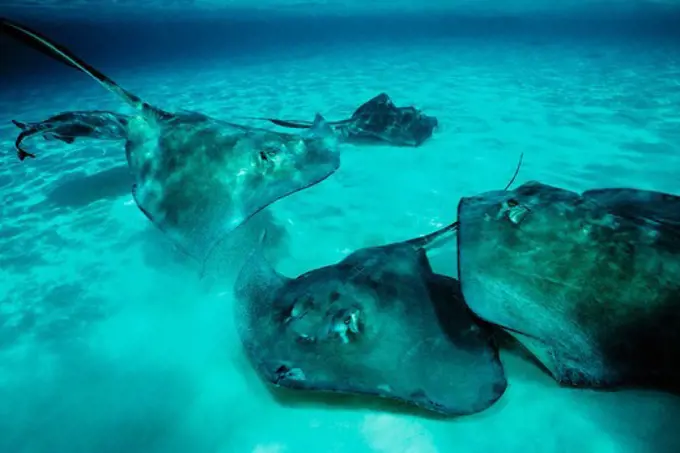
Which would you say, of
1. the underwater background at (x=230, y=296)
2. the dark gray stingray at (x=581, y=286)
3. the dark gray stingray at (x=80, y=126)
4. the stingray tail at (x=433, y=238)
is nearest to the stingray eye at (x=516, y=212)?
the dark gray stingray at (x=581, y=286)

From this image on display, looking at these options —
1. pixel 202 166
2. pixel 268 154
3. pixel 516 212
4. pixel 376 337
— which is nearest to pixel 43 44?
pixel 202 166

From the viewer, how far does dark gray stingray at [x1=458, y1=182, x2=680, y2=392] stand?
7.29 feet

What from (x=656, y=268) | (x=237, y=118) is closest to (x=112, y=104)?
(x=237, y=118)

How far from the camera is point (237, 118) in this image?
990 centimetres

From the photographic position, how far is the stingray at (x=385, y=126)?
7.32 meters

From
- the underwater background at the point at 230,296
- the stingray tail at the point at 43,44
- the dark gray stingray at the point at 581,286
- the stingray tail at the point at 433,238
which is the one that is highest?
the stingray tail at the point at 43,44

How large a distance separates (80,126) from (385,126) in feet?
16.4

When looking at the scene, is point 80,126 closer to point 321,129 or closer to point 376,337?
point 321,129

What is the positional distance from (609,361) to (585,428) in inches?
23.3

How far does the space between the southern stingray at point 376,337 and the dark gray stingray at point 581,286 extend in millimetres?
353

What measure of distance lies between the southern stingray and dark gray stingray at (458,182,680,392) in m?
0.35

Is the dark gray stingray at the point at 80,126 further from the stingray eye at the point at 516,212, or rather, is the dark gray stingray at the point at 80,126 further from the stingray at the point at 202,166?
the stingray eye at the point at 516,212

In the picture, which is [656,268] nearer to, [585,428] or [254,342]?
[585,428]

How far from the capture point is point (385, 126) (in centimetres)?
739
